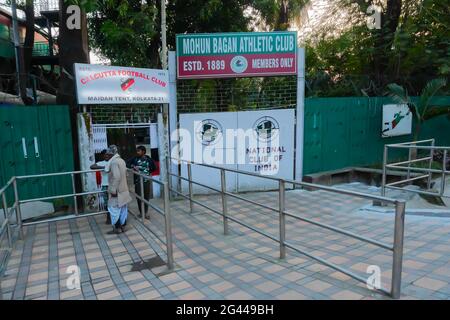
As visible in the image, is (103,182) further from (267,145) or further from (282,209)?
(267,145)

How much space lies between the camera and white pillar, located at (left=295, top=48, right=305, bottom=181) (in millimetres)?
7980

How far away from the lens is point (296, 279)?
11.7 feet

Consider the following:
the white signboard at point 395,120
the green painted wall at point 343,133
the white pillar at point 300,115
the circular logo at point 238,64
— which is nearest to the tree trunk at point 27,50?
the circular logo at point 238,64

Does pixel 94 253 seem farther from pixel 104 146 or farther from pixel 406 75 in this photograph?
pixel 406 75

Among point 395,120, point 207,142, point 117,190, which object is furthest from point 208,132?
point 395,120

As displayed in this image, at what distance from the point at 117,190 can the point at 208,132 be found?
296 cm

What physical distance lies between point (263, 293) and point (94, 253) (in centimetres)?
252

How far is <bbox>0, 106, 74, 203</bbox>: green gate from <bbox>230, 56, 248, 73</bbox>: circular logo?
138 inches

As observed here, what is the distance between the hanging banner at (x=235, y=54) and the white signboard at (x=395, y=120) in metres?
3.63

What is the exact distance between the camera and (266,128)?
8.09 meters
